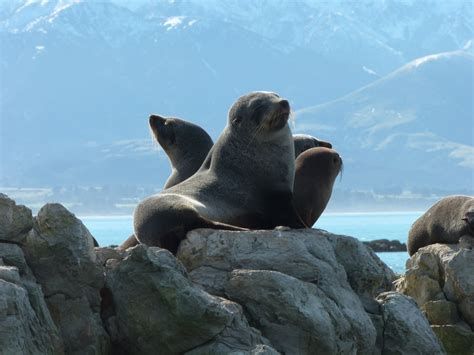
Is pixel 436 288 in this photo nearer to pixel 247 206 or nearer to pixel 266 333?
pixel 247 206

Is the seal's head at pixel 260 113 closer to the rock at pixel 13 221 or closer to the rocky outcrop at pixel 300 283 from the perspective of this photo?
the rocky outcrop at pixel 300 283

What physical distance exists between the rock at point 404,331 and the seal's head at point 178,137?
11.8ft

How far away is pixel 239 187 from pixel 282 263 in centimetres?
153

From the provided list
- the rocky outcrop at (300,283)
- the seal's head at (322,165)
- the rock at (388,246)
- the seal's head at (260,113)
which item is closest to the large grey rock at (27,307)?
the rocky outcrop at (300,283)

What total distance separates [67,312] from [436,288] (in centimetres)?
579

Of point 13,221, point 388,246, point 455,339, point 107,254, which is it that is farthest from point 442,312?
point 388,246

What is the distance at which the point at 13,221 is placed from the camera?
654 cm

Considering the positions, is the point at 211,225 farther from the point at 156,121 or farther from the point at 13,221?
the point at 156,121

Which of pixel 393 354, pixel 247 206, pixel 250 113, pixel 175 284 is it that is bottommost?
pixel 393 354

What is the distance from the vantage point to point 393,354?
24.8ft

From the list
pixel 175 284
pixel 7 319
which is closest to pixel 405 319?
pixel 175 284

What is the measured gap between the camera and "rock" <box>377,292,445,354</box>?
7641 millimetres

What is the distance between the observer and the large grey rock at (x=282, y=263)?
23.7 ft

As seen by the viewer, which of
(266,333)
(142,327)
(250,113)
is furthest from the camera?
(250,113)
